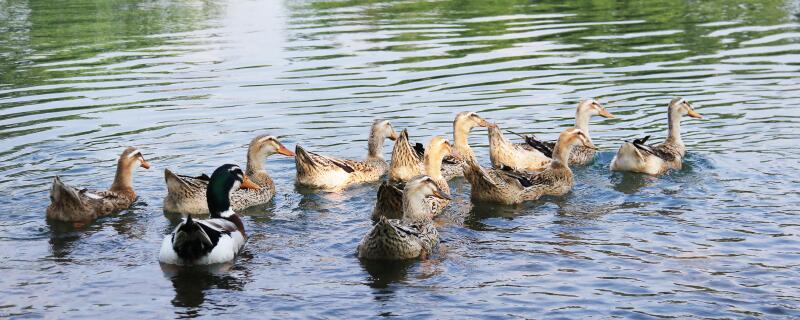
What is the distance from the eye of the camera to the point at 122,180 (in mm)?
15188

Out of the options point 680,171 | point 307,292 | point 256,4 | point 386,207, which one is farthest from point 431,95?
point 256,4

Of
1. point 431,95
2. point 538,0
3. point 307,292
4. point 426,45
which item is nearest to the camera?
point 307,292

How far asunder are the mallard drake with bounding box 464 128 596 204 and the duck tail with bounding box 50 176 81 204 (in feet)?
15.8

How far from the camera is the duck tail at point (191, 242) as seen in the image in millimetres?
11836

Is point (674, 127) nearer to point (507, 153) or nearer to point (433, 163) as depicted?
point (507, 153)

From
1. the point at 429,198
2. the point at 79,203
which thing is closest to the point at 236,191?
the point at 79,203

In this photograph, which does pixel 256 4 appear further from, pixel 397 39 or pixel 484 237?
pixel 484 237

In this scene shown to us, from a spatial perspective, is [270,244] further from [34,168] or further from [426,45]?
[426,45]

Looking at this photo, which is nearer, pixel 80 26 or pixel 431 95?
pixel 431 95

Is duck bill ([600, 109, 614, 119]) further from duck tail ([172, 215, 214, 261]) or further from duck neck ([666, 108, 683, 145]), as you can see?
duck tail ([172, 215, 214, 261])

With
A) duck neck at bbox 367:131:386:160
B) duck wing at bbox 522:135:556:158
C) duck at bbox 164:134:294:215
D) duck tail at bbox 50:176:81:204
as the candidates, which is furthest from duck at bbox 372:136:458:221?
duck tail at bbox 50:176:81:204

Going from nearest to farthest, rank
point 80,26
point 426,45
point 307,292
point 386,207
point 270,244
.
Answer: point 307,292, point 270,244, point 386,207, point 426,45, point 80,26

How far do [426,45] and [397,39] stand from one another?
148 centimetres

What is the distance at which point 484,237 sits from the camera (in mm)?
13023
